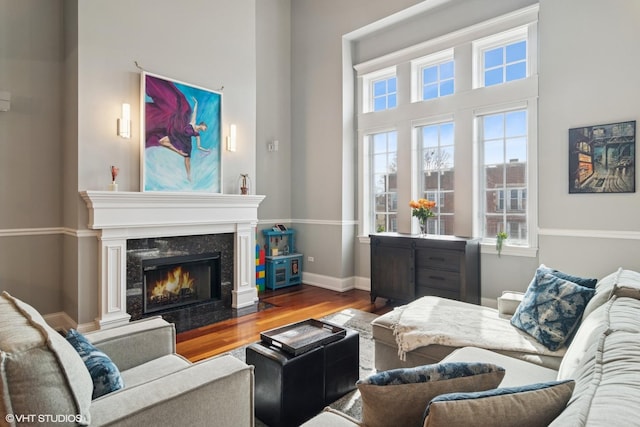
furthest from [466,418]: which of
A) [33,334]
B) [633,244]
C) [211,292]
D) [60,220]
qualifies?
[60,220]

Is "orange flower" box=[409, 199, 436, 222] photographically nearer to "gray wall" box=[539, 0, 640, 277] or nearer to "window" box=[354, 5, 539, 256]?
"window" box=[354, 5, 539, 256]

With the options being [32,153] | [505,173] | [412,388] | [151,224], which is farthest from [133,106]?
[505,173]

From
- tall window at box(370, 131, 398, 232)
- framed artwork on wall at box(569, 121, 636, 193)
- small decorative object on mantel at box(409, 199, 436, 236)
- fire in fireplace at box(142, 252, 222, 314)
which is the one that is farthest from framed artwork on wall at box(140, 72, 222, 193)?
framed artwork on wall at box(569, 121, 636, 193)

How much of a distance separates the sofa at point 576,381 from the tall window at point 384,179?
324cm

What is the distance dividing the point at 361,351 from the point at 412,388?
87.4 inches

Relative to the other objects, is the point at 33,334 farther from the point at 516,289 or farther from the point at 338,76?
the point at 338,76

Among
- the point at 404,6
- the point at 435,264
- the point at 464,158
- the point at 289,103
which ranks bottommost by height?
the point at 435,264

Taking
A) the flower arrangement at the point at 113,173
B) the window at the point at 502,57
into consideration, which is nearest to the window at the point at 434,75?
the window at the point at 502,57

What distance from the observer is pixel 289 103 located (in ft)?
20.3

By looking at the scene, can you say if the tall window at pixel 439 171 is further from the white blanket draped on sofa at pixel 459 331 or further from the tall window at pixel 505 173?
the white blanket draped on sofa at pixel 459 331

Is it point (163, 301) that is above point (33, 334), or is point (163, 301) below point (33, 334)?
below

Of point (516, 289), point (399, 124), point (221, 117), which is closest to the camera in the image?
point (516, 289)

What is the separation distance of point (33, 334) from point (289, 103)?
5552 mm

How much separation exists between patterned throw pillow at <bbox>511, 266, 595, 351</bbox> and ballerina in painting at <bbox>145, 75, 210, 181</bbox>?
3596 millimetres
